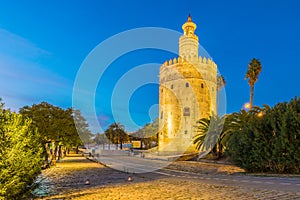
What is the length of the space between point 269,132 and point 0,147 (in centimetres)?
1391

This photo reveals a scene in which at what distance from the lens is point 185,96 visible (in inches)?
1686

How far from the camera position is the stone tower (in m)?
42.1

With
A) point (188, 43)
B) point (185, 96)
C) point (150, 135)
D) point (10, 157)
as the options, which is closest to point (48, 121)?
point (10, 157)

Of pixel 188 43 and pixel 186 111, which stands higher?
pixel 188 43

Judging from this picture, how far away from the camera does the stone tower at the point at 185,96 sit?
42.1 metres

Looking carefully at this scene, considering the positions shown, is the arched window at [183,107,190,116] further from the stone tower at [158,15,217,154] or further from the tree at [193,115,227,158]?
the tree at [193,115,227,158]

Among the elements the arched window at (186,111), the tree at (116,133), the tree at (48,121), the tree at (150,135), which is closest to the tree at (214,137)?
the arched window at (186,111)

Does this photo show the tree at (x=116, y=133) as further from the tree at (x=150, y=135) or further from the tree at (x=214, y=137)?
the tree at (x=214, y=137)

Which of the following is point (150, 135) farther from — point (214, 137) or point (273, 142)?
point (273, 142)

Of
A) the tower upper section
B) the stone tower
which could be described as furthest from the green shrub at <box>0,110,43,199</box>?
the tower upper section

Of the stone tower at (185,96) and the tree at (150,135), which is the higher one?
the stone tower at (185,96)

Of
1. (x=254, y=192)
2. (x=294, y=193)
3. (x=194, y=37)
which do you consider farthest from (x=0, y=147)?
(x=194, y=37)

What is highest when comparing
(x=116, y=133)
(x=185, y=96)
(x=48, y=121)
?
(x=185, y=96)

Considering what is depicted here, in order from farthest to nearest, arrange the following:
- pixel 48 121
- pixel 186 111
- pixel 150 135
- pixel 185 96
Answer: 1. pixel 150 135
2. pixel 185 96
3. pixel 186 111
4. pixel 48 121
